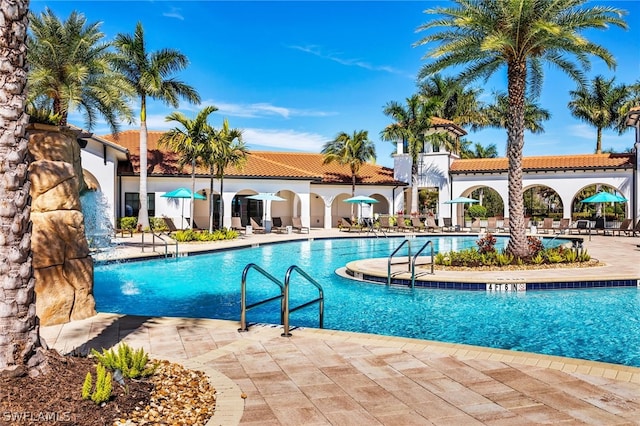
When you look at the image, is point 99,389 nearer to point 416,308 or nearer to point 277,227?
point 416,308

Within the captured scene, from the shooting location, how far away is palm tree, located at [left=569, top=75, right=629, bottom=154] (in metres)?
42.2

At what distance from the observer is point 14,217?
3.90m

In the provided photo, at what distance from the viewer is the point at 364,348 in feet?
19.8

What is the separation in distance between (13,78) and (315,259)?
14.3m

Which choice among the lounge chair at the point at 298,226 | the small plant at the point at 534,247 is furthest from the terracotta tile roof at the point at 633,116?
the lounge chair at the point at 298,226

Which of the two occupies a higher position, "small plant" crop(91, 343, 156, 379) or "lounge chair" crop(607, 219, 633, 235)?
"lounge chair" crop(607, 219, 633, 235)

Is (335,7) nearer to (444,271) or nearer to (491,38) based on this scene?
(491,38)

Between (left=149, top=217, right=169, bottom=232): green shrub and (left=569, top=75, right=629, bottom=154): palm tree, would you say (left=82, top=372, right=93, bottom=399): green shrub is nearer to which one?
(left=149, top=217, right=169, bottom=232): green shrub

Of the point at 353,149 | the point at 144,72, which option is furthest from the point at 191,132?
the point at 353,149

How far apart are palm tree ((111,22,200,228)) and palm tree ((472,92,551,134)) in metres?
28.6

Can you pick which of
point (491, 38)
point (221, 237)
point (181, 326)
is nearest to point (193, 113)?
point (221, 237)

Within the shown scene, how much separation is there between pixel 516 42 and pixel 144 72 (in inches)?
740

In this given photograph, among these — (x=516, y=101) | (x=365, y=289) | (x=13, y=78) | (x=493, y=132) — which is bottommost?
(x=365, y=289)

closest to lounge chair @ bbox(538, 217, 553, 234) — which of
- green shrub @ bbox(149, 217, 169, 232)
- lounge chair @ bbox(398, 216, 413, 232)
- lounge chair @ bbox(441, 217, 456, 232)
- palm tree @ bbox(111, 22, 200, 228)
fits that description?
lounge chair @ bbox(441, 217, 456, 232)
